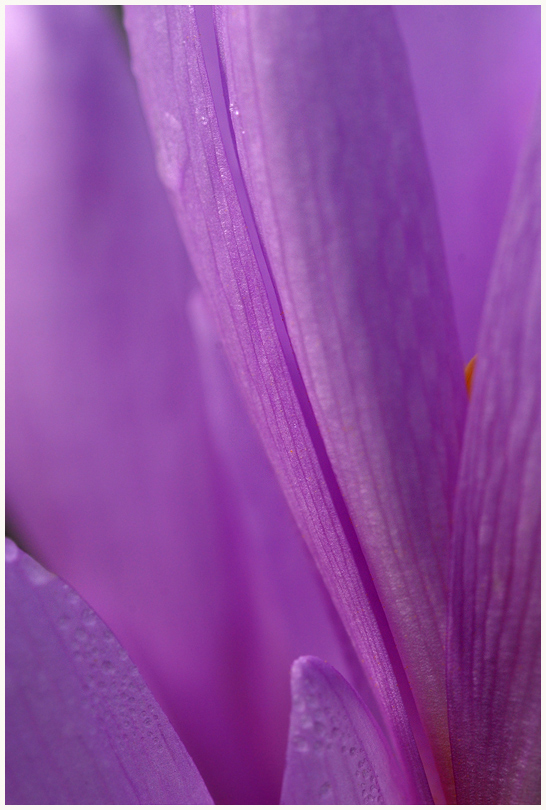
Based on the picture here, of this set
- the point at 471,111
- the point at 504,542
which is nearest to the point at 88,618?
the point at 504,542

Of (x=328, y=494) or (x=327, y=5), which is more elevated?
(x=327, y=5)

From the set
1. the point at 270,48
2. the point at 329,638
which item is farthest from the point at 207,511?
the point at 270,48

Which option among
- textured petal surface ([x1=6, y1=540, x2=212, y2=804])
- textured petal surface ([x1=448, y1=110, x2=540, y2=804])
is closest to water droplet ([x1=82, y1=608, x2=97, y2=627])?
Answer: textured petal surface ([x1=6, y1=540, x2=212, y2=804])

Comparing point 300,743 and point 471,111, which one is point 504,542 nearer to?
point 300,743

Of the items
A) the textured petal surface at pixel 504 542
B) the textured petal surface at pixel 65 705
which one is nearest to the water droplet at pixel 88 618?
the textured petal surface at pixel 65 705

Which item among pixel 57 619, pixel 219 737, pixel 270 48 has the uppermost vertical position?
pixel 270 48

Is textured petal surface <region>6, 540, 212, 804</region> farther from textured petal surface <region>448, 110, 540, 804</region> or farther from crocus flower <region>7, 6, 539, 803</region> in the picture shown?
textured petal surface <region>448, 110, 540, 804</region>

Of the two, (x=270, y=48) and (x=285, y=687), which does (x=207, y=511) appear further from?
(x=270, y=48)
